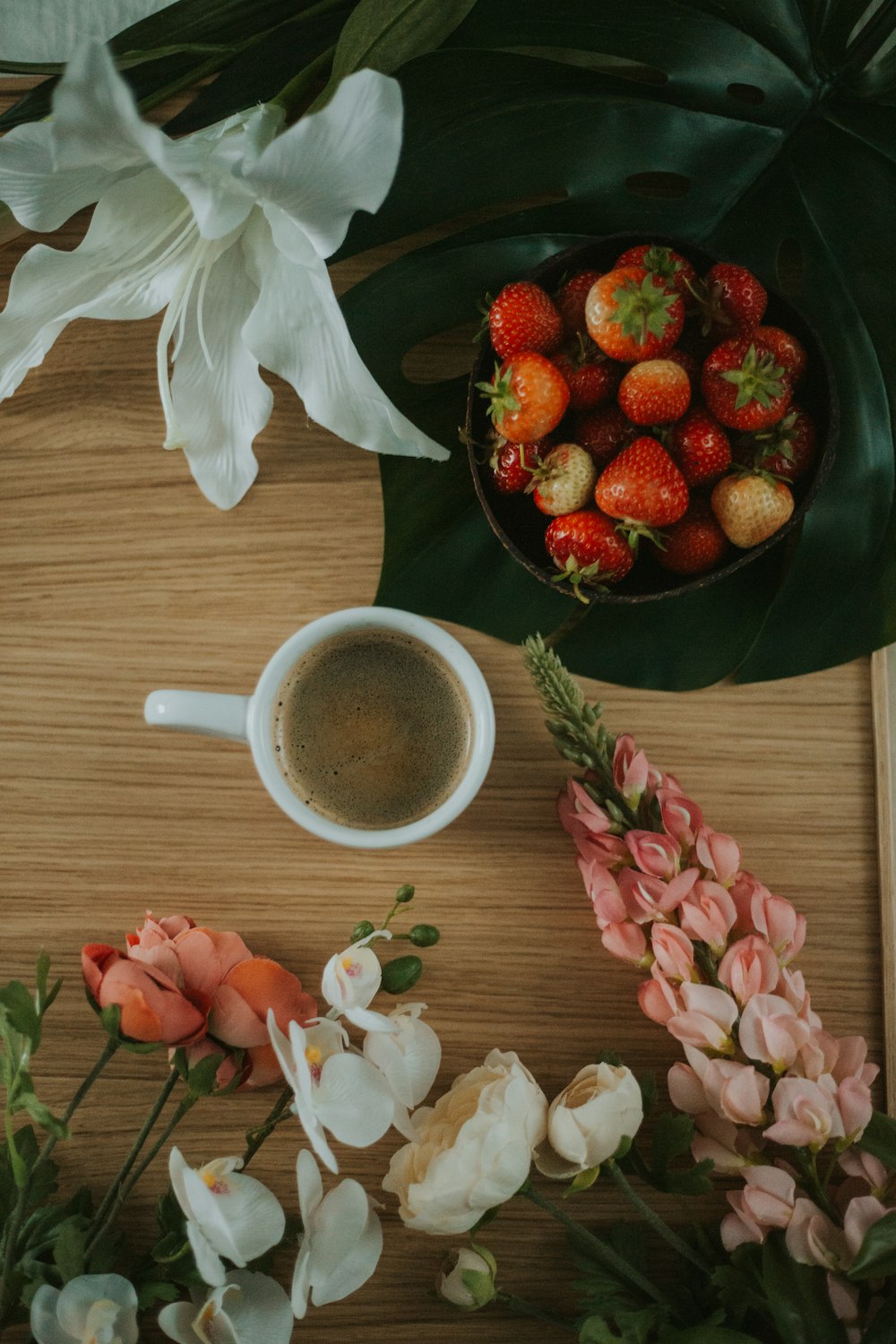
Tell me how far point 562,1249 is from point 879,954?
1.05 feet

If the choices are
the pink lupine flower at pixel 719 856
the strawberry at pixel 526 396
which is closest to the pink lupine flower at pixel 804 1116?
the pink lupine flower at pixel 719 856

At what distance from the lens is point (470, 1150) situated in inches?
23.5

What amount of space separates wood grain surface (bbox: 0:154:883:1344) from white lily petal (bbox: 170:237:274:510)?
0.14ft

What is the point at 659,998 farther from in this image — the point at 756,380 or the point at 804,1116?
the point at 756,380

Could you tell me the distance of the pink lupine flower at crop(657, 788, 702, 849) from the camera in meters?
0.67

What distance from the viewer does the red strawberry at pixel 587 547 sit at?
Result: 2.31 feet

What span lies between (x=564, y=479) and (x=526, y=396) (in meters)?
0.06

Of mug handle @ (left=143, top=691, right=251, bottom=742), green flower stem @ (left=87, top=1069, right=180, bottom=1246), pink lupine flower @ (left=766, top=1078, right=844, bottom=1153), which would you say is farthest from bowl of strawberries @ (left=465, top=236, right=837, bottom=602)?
green flower stem @ (left=87, top=1069, right=180, bottom=1246)

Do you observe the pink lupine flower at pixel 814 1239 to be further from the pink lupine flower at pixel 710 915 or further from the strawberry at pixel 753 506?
the strawberry at pixel 753 506

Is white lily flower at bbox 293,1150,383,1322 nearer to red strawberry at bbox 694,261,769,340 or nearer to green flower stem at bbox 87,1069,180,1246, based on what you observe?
green flower stem at bbox 87,1069,180,1246

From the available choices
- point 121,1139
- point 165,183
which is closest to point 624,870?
point 121,1139

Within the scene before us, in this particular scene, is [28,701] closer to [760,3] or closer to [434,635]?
[434,635]

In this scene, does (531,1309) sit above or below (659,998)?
below

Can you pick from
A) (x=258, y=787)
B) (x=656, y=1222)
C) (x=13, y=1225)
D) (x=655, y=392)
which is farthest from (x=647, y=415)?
(x=13, y=1225)
